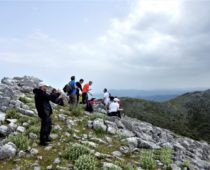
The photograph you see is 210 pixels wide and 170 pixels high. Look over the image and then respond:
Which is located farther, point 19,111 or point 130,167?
point 19,111

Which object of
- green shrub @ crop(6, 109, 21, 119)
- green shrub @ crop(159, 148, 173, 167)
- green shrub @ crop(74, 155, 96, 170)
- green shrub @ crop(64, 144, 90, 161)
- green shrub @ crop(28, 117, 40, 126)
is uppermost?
green shrub @ crop(6, 109, 21, 119)

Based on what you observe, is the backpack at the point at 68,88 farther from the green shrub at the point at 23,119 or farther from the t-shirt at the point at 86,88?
the green shrub at the point at 23,119

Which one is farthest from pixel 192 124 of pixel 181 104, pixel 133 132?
pixel 133 132

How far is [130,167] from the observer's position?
47.3 feet

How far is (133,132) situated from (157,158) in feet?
18.6

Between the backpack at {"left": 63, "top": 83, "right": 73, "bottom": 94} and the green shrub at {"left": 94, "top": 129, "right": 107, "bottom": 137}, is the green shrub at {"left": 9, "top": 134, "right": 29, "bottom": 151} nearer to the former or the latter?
the green shrub at {"left": 94, "top": 129, "right": 107, "bottom": 137}

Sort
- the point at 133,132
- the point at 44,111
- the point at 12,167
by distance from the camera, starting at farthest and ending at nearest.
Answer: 1. the point at 133,132
2. the point at 44,111
3. the point at 12,167

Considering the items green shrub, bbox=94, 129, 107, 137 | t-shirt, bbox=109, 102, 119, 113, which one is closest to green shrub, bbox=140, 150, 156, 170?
green shrub, bbox=94, 129, 107, 137

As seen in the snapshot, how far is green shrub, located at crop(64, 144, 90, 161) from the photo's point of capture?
47.7ft

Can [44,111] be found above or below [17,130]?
above

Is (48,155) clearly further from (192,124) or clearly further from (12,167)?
(192,124)

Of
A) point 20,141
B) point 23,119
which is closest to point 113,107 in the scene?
point 23,119

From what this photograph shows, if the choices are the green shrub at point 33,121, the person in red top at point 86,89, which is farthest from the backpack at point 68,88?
the green shrub at point 33,121

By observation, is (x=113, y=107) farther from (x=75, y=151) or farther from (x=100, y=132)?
(x=75, y=151)
